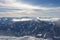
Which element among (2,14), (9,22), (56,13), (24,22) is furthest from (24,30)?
(56,13)

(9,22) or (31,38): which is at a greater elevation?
(9,22)

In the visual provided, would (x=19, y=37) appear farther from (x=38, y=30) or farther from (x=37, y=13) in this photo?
(x=37, y=13)

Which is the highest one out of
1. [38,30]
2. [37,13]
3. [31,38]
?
[37,13]

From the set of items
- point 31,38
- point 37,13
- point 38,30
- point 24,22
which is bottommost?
point 31,38

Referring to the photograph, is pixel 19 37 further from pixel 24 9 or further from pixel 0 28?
pixel 24 9

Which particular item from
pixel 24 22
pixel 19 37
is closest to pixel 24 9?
pixel 24 22

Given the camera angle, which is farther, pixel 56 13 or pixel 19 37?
pixel 19 37

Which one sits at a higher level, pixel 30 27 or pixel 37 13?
pixel 37 13

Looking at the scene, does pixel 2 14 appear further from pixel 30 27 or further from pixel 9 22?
pixel 30 27
